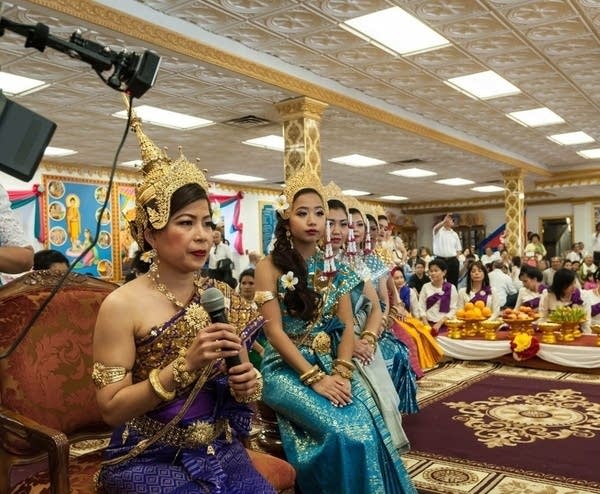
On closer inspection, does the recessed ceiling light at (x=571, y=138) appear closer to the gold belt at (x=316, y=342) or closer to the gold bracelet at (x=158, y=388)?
the gold belt at (x=316, y=342)

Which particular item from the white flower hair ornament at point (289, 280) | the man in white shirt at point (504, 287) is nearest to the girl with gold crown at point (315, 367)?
the white flower hair ornament at point (289, 280)

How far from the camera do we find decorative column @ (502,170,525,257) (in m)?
12.4

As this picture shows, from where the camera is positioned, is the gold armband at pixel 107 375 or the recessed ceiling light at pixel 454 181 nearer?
the gold armband at pixel 107 375

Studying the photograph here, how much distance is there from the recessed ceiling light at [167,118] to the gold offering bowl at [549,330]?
479 cm

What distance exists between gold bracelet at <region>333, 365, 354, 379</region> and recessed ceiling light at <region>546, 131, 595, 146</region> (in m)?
8.91

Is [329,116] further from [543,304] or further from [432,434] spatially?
[432,434]

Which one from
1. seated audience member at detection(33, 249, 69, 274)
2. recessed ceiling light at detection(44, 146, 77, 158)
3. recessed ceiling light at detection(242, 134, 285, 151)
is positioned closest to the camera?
seated audience member at detection(33, 249, 69, 274)

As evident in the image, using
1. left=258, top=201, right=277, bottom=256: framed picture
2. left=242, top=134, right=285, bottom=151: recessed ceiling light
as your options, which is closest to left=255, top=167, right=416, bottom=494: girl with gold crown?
left=242, top=134, right=285, bottom=151: recessed ceiling light

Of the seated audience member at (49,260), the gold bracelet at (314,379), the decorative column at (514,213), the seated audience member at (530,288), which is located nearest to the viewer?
the gold bracelet at (314,379)

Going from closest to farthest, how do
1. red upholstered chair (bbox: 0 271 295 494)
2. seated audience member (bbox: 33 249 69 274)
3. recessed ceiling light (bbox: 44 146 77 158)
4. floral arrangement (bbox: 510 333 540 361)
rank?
red upholstered chair (bbox: 0 271 295 494) → seated audience member (bbox: 33 249 69 274) → floral arrangement (bbox: 510 333 540 361) → recessed ceiling light (bbox: 44 146 77 158)

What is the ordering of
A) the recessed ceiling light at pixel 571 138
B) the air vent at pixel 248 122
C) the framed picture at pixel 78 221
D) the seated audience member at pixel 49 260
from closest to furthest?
the seated audience member at pixel 49 260, the air vent at pixel 248 122, the recessed ceiling light at pixel 571 138, the framed picture at pixel 78 221

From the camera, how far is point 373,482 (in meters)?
2.13

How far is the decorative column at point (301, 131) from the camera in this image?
644 centimetres

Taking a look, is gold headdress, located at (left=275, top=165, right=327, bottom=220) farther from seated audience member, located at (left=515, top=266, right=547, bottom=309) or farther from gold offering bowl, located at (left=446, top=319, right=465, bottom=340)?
seated audience member, located at (left=515, top=266, right=547, bottom=309)
